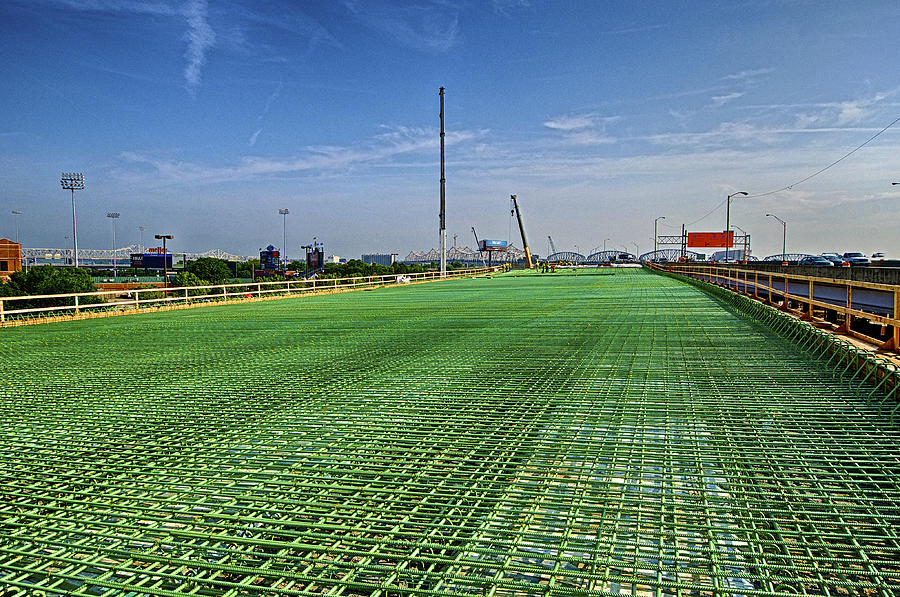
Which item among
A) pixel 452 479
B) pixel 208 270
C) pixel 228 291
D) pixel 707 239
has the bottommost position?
pixel 228 291

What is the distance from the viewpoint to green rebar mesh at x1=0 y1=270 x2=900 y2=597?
2732 mm

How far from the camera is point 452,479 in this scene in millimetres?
3904

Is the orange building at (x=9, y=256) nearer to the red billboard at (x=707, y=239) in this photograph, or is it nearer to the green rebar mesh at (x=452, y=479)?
the green rebar mesh at (x=452, y=479)

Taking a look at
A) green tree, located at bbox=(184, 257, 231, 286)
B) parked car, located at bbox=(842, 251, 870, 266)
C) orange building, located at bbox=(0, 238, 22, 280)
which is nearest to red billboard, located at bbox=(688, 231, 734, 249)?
parked car, located at bbox=(842, 251, 870, 266)

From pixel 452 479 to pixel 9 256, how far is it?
97.6m

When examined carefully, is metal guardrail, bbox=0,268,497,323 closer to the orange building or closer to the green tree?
the green tree

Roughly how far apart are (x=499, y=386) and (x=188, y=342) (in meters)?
6.98

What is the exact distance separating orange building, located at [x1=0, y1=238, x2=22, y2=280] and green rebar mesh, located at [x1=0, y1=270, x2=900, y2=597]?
90331 millimetres

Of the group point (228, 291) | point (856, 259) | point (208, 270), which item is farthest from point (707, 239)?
point (228, 291)

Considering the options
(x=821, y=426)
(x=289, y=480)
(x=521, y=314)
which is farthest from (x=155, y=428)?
(x=521, y=314)

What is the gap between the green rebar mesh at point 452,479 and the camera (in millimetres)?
2732

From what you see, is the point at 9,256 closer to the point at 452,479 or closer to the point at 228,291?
the point at 228,291

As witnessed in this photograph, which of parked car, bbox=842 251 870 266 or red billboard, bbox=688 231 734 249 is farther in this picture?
red billboard, bbox=688 231 734 249

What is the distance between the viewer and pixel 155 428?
17.1 feet
